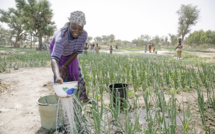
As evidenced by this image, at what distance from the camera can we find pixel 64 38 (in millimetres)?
1692

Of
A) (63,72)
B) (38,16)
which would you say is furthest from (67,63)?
(38,16)

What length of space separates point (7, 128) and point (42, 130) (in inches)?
18.7

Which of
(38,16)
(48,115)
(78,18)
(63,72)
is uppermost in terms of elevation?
(38,16)

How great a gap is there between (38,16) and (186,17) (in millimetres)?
30264

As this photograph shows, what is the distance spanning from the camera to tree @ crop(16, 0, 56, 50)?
26.1 meters

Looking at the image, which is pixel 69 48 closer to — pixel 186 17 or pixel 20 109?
pixel 20 109

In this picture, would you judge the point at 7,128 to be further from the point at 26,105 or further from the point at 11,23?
the point at 11,23

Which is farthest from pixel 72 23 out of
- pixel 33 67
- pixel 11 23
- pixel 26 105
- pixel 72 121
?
pixel 11 23

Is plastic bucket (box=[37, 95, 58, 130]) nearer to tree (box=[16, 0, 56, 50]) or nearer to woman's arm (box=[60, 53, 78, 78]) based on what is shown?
woman's arm (box=[60, 53, 78, 78])

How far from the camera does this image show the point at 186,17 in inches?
1136

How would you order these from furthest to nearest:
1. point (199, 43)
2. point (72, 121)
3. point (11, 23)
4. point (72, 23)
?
point (199, 43), point (11, 23), point (72, 23), point (72, 121)

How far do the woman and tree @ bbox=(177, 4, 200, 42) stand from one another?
1289 inches

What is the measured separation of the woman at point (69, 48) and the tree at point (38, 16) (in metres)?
27.2

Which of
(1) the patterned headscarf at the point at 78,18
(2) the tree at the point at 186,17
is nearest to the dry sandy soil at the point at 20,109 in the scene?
(1) the patterned headscarf at the point at 78,18
